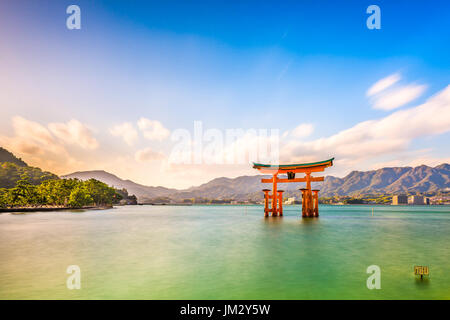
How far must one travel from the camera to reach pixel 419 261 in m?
12.0

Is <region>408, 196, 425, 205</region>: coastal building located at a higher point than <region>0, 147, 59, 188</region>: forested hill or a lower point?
lower

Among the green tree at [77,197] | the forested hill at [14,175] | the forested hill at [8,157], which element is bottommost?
the green tree at [77,197]

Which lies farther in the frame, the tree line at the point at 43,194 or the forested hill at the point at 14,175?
the forested hill at the point at 14,175

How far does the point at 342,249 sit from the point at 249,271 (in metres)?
8.07

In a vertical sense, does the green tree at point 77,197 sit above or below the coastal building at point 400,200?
above

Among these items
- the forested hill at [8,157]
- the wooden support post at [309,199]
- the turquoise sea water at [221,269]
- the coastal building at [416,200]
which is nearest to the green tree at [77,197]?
the turquoise sea water at [221,269]

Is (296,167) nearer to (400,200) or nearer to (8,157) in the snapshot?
(400,200)

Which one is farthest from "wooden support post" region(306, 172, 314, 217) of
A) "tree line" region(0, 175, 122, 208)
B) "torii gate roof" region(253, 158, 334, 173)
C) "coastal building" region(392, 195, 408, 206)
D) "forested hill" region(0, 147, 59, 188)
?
"coastal building" region(392, 195, 408, 206)

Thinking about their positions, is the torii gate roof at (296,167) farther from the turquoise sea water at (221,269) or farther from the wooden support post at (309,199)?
the turquoise sea water at (221,269)

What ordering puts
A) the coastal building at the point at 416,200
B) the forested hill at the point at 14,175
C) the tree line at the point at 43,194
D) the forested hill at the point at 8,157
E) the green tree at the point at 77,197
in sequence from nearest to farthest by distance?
the tree line at the point at 43,194 < the green tree at the point at 77,197 < the forested hill at the point at 14,175 < the forested hill at the point at 8,157 < the coastal building at the point at 416,200

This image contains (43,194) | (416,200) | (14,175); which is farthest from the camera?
(416,200)

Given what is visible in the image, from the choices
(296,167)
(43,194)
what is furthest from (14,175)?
(296,167)

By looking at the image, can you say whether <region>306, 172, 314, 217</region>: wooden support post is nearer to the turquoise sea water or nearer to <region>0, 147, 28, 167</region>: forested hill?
the turquoise sea water
